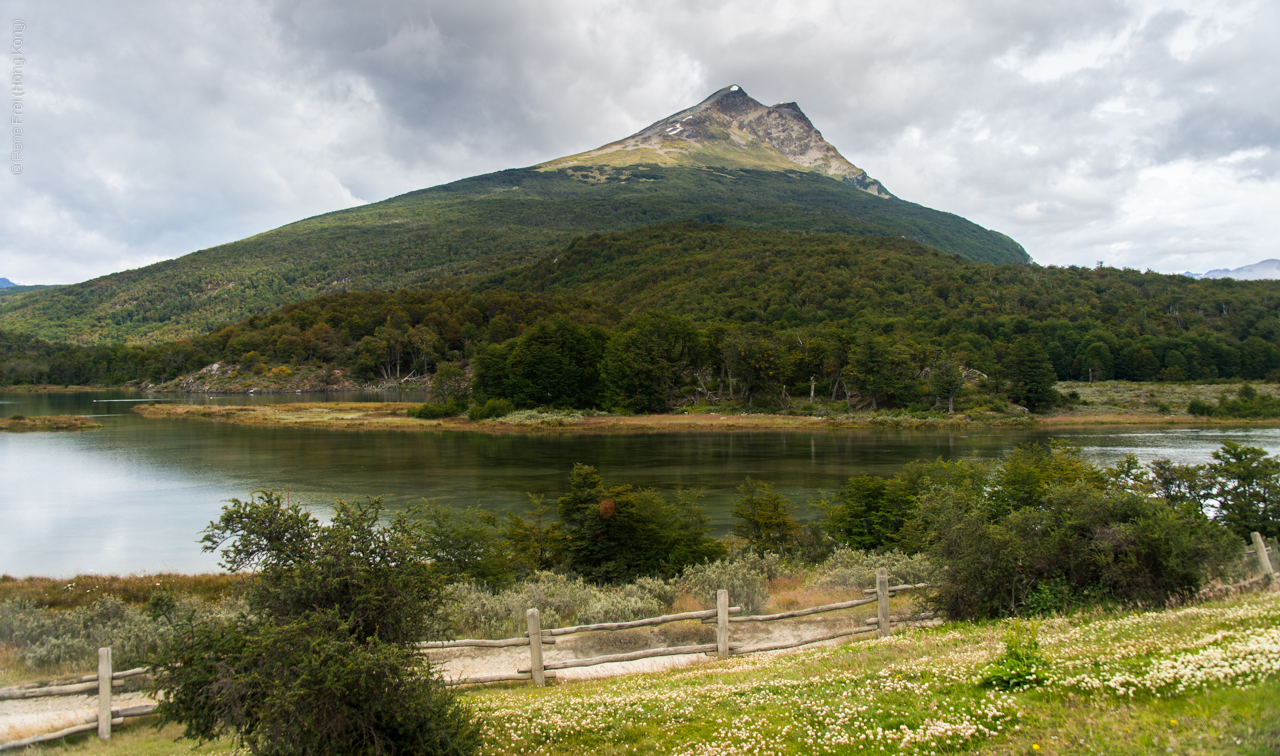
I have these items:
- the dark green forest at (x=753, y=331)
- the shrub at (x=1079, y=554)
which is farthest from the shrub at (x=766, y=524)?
the dark green forest at (x=753, y=331)

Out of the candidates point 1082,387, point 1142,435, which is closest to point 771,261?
point 1082,387

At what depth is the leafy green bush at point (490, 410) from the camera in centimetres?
6806

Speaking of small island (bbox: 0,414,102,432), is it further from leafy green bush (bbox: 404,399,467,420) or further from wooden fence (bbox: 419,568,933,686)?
wooden fence (bbox: 419,568,933,686)

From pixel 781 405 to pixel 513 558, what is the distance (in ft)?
195

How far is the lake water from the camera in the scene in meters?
25.9

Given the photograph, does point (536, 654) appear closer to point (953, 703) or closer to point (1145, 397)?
point (953, 703)

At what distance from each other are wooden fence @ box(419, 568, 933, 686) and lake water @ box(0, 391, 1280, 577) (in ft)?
46.1

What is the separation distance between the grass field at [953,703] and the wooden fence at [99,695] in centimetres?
18

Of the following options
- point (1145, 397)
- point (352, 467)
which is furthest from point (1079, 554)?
point (1145, 397)

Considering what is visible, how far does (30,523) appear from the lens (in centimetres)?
2772

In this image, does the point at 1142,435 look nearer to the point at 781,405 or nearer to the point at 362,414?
the point at 781,405

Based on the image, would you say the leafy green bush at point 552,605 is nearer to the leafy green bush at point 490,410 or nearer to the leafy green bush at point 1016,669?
the leafy green bush at point 1016,669

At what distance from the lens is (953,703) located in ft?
21.0

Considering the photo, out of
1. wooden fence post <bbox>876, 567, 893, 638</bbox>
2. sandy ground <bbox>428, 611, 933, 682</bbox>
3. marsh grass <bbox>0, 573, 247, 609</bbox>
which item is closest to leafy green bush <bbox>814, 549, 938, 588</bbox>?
wooden fence post <bbox>876, 567, 893, 638</bbox>
